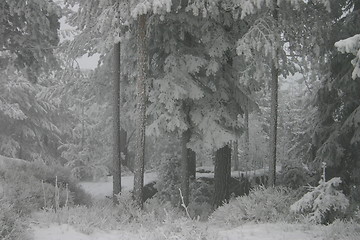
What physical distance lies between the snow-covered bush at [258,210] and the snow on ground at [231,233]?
92cm

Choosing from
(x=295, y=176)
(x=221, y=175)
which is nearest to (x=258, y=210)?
(x=221, y=175)

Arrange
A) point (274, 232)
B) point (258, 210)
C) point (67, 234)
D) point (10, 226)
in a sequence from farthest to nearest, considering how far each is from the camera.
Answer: point (258, 210) < point (274, 232) < point (67, 234) < point (10, 226)

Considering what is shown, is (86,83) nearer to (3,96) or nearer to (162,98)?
(162,98)

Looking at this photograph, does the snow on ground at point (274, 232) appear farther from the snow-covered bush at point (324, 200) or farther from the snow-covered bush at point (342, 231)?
the snow-covered bush at point (324, 200)

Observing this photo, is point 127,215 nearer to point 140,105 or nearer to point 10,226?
point 140,105

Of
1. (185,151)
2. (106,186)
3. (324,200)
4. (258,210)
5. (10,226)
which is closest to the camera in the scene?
(10,226)

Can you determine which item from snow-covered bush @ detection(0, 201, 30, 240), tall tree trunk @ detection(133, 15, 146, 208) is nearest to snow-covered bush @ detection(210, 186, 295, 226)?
tall tree trunk @ detection(133, 15, 146, 208)

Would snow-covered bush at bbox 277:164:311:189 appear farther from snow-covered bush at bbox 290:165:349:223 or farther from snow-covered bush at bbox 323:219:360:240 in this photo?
snow-covered bush at bbox 323:219:360:240

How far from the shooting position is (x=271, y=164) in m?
12.9

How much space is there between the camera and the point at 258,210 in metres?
10.1

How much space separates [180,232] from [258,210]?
142 inches

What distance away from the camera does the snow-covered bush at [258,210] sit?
32.5ft

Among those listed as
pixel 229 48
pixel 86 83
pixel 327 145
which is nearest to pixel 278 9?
pixel 229 48

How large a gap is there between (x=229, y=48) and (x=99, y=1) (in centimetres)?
423
